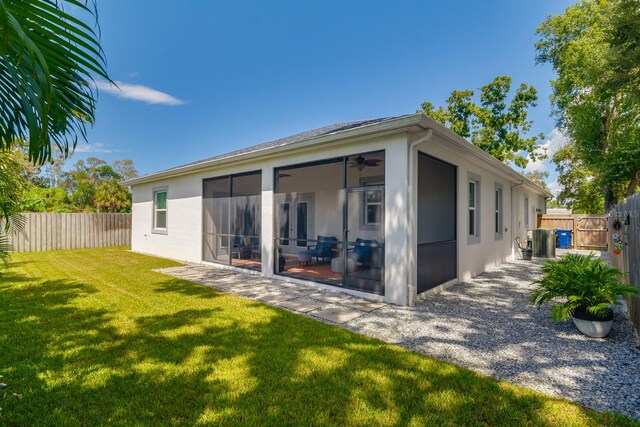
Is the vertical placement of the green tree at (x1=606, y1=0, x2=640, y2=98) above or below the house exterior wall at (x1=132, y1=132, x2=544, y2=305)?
above

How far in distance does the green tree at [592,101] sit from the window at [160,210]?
54.3 ft

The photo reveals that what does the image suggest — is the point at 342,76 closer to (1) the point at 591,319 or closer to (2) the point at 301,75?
(2) the point at 301,75

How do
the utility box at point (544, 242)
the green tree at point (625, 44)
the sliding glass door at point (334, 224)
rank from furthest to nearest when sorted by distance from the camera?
the utility box at point (544, 242) < the green tree at point (625, 44) < the sliding glass door at point (334, 224)

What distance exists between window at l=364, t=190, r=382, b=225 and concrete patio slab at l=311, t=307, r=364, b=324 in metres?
1.76

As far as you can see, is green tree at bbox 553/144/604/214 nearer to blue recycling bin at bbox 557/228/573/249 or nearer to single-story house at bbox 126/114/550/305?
blue recycling bin at bbox 557/228/573/249

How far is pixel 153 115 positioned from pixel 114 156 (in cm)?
2389

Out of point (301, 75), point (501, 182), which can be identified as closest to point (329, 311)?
point (501, 182)

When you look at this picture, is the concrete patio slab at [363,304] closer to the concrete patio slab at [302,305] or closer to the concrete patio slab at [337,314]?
the concrete patio slab at [337,314]

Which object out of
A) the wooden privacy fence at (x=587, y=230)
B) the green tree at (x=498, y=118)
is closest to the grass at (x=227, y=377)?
the wooden privacy fence at (x=587, y=230)

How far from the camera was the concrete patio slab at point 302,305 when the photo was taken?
4977 millimetres

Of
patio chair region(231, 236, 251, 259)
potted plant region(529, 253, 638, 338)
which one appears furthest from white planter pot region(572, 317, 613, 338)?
patio chair region(231, 236, 251, 259)

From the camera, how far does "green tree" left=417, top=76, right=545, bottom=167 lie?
2150 cm

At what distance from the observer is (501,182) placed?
9859 millimetres

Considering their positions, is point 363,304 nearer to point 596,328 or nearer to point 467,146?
point 596,328
